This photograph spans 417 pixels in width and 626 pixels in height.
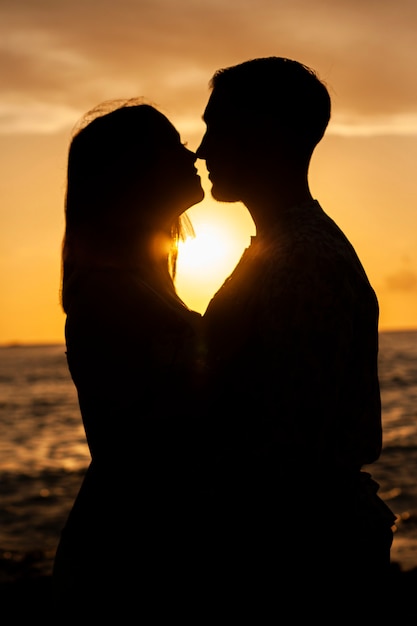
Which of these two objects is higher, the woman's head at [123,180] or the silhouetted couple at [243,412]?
the woman's head at [123,180]

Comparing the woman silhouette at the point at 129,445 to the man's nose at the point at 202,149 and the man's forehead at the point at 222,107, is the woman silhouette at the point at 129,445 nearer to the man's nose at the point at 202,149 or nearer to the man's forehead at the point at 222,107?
the man's nose at the point at 202,149

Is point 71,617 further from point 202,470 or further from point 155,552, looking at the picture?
point 202,470

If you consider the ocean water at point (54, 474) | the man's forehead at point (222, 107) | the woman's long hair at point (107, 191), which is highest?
the man's forehead at point (222, 107)

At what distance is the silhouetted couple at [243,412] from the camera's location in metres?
3.50

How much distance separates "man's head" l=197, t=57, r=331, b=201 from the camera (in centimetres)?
404

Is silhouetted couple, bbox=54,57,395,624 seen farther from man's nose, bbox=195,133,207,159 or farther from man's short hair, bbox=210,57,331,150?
man's nose, bbox=195,133,207,159

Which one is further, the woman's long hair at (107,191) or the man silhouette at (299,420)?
the woman's long hair at (107,191)

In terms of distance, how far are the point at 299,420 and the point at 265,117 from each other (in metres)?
1.48

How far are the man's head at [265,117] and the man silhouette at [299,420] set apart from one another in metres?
0.41

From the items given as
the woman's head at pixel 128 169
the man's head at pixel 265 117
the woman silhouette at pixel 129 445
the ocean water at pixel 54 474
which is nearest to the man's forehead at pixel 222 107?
the man's head at pixel 265 117

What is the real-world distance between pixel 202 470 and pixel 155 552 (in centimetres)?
41

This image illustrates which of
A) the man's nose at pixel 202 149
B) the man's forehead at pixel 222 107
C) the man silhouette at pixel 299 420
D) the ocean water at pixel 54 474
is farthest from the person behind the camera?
the ocean water at pixel 54 474

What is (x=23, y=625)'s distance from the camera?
1170 centimetres

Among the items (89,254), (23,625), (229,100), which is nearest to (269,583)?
(89,254)
